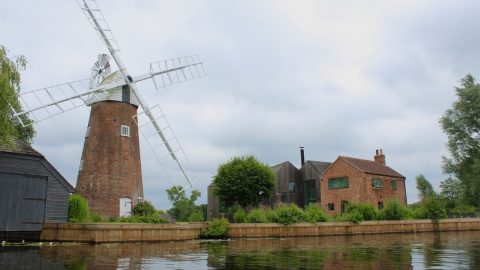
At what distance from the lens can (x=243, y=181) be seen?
125ft

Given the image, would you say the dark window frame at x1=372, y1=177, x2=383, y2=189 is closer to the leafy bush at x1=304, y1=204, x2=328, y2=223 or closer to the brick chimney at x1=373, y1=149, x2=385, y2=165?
the brick chimney at x1=373, y1=149, x2=385, y2=165

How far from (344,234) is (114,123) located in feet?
64.3

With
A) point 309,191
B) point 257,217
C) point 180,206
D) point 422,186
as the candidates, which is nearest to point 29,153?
point 257,217

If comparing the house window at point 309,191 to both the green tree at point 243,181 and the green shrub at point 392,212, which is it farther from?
the green shrub at point 392,212

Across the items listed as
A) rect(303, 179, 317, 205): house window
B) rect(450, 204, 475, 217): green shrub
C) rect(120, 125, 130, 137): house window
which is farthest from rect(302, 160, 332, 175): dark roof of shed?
rect(120, 125, 130, 137): house window

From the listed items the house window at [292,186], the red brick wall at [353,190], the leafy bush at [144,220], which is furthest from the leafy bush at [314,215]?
the house window at [292,186]

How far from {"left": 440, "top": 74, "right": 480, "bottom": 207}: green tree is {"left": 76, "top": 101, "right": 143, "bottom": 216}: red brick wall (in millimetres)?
22978

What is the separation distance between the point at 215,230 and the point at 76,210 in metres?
9.00

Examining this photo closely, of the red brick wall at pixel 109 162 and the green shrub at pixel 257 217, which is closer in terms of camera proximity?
the green shrub at pixel 257 217

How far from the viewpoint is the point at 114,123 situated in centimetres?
3316

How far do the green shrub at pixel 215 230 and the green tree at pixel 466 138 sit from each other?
16149 mm

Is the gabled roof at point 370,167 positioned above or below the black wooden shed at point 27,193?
above

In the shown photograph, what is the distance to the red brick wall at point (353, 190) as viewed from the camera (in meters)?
43.7

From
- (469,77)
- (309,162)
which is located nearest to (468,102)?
(469,77)
